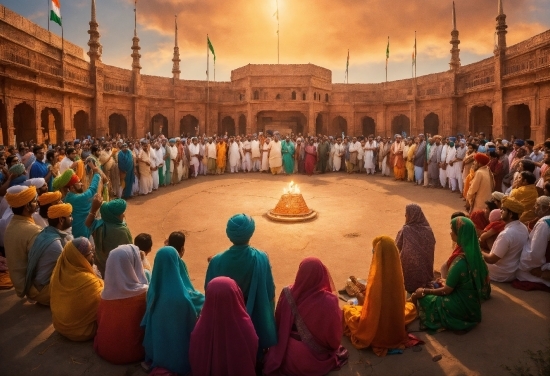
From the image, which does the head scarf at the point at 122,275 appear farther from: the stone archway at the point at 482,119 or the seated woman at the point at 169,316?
the stone archway at the point at 482,119

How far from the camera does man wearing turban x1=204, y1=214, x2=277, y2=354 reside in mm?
3385

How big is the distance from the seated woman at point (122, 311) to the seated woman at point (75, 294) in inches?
15.5

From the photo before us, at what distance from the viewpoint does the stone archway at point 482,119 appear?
2225cm

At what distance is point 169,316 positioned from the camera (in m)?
3.22

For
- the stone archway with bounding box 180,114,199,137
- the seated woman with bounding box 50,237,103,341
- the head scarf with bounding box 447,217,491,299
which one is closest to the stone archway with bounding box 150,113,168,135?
the stone archway with bounding box 180,114,199,137

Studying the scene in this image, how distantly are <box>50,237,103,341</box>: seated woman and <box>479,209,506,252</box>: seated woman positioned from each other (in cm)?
505

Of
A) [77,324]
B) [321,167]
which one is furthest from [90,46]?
[77,324]

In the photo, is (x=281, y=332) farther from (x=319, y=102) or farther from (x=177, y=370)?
(x=319, y=102)

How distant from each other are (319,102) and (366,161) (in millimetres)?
11121

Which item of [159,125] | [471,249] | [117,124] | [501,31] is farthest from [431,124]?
[471,249]

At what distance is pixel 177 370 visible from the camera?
324 cm

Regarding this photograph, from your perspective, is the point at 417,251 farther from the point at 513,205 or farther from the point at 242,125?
the point at 242,125

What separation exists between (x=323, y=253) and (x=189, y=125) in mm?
24789

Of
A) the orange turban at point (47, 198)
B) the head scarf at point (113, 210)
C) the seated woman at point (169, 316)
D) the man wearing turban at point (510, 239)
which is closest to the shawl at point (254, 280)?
the seated woman at point (169, 316)
